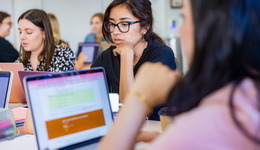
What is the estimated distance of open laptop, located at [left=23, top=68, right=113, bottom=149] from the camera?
927 mm

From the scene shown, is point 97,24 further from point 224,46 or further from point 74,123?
point 224,46

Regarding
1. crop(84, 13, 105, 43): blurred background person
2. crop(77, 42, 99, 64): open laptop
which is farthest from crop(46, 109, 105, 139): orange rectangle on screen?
crop(84, 13, 105, 43): blurred background person

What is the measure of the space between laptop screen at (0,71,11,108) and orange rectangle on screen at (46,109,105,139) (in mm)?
566

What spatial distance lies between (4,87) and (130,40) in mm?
776

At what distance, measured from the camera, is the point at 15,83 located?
71.4 inches

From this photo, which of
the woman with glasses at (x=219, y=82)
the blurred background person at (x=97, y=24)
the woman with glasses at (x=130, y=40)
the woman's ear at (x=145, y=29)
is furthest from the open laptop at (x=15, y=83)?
the blurred background person at (x=97, y=24)

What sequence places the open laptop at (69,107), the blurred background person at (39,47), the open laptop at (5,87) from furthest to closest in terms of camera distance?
the blurred background person at (39,47), the open laptop at (5,87), the open laptop at (69,107)

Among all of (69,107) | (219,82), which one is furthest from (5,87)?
(219,82)

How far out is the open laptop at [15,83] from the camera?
181cm

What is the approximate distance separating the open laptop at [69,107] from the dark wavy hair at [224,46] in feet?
1.56

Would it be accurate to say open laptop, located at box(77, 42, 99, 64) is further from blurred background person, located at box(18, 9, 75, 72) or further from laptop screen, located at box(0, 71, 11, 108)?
laptop screen, located at box(0, 71, 11, 108)

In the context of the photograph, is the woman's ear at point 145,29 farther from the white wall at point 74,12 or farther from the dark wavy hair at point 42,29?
the white wall at point 74,12

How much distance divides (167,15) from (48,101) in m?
4.39

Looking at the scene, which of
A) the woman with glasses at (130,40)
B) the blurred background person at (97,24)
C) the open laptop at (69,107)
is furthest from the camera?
the blurred background person at (97,24)
